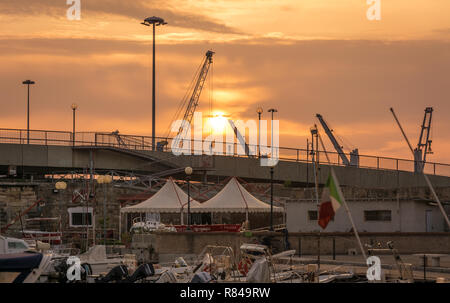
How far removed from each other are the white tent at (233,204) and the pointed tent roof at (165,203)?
164 centimetres

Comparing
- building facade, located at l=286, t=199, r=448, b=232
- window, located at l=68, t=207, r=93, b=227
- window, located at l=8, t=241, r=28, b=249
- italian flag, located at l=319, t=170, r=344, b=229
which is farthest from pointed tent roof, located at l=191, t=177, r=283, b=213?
italian flag, located at l=319, t=170, r=344, b=229

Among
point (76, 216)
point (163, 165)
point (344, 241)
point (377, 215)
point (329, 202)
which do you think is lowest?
point (344, 241)

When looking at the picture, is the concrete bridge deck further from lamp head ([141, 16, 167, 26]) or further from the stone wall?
the stone wall

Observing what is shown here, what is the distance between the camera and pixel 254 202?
194 feet

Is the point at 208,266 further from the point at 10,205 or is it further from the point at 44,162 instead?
the point at 44,162

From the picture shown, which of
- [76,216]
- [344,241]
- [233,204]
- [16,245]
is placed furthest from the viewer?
[76,216]

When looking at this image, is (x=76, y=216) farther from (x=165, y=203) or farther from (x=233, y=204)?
(x=233, y=204)

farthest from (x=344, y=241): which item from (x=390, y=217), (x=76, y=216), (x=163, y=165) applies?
(x=163, y=165)

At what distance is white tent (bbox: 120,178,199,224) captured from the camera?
2314 inches

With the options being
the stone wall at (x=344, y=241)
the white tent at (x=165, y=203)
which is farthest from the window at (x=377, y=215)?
the white tent at (x=165, y=203)

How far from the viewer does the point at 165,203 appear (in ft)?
198

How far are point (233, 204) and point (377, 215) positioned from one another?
10.3m

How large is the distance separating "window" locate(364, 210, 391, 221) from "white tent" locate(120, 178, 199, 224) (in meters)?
13.1
